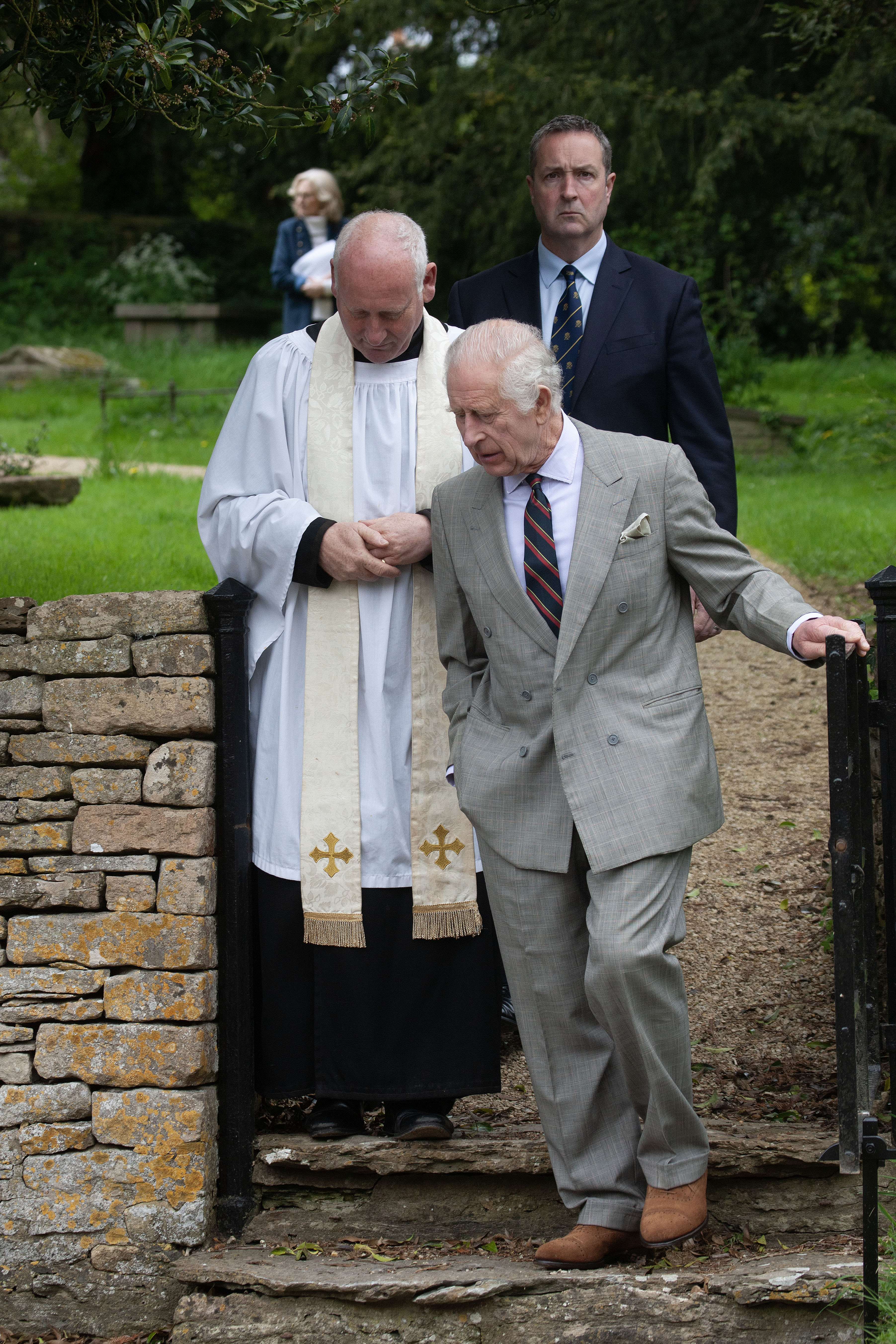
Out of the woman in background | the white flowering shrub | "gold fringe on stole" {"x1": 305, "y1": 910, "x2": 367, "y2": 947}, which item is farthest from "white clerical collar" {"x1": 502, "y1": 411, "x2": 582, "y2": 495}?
the white flowering shrub

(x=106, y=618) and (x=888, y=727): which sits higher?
(x=106, y=618)

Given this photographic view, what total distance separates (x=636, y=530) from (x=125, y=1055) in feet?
6.15

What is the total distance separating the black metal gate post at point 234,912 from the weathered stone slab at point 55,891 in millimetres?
314

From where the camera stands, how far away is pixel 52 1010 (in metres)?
3.53

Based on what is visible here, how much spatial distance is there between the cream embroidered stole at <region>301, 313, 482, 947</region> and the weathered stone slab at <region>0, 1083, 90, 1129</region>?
739 millimetres

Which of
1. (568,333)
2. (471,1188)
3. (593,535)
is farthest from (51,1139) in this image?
(568,333)

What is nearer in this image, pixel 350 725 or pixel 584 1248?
pixel 584 1248

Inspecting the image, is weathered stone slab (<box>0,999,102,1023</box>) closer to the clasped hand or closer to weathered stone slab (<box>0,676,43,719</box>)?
weathered stone slab (<box>0,676,43,719</box>)

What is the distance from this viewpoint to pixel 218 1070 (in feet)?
11.8

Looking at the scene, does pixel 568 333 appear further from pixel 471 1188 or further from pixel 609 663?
pixel 471 1188

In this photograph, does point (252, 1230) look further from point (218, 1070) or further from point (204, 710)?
point (204, 710)

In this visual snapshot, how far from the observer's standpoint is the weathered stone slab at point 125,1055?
3.50 meters

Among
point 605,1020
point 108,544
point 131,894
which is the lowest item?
point 605,1020

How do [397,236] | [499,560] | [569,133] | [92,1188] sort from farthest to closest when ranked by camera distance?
[569,133]
[92,1188]
[397,236]
[499,560]
